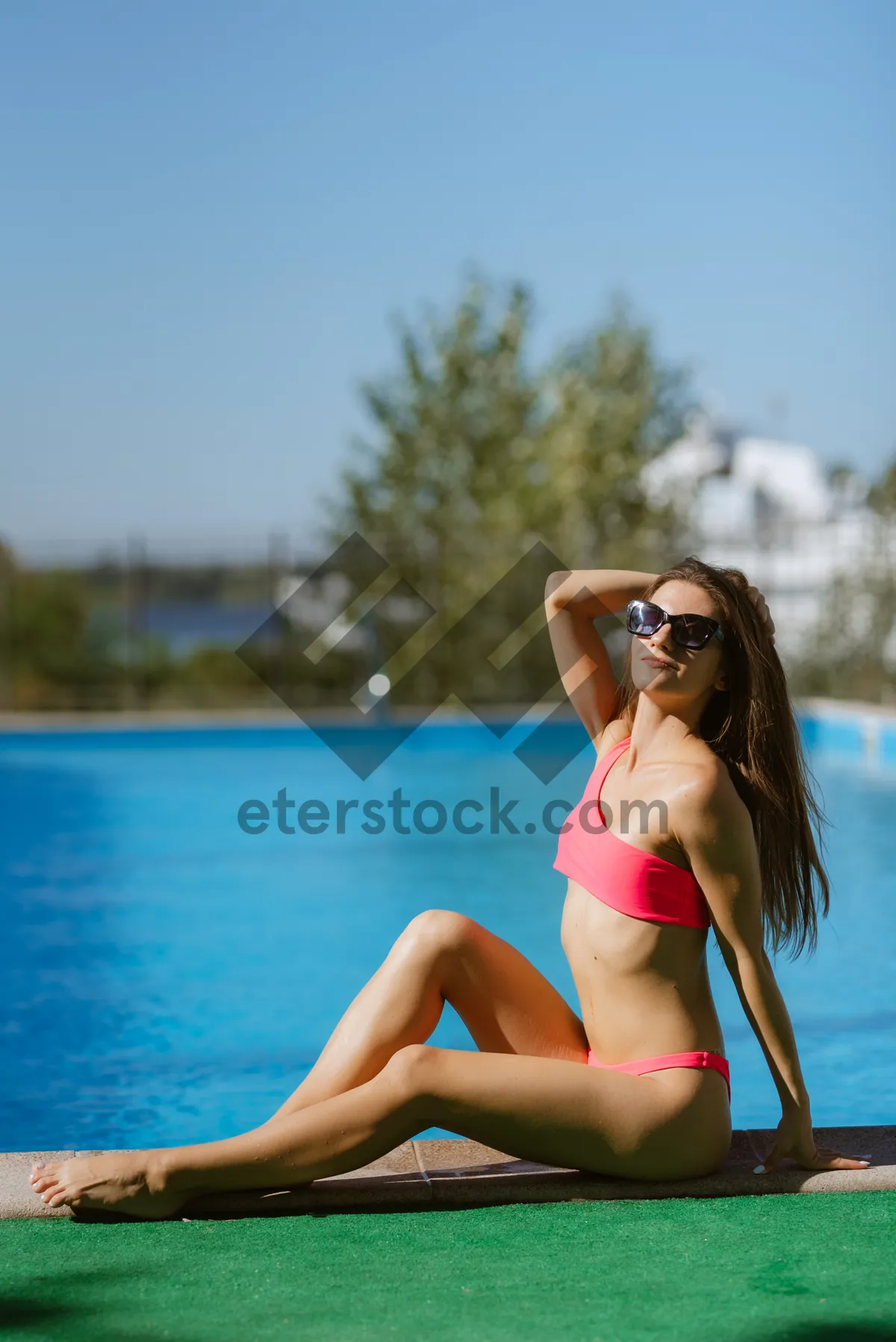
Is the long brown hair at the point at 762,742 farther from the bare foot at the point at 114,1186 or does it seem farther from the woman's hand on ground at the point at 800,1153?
the bare foot at the point at 114,1186

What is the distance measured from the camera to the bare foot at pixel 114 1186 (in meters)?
2.29

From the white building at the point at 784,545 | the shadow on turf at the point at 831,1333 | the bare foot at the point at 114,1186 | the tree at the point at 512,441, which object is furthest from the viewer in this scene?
the tree at the point at 512,441

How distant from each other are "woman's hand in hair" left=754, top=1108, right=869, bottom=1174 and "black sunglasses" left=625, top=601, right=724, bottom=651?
868 mm

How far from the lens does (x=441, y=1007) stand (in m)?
2.56

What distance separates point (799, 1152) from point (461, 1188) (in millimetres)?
626

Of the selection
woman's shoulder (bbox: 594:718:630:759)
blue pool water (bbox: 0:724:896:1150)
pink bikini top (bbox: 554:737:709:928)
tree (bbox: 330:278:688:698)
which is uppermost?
tree (bbox: 330:278:688:698)

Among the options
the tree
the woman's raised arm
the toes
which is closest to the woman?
the toes

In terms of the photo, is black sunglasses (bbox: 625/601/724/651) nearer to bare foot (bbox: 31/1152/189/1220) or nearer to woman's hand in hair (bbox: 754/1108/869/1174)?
woman's hand in hair (bbox: 754/1108/869/1174)

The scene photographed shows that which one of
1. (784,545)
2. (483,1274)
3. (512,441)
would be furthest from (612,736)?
(512,441)

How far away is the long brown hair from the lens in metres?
2.55

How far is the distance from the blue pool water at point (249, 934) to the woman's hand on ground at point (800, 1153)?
187cm

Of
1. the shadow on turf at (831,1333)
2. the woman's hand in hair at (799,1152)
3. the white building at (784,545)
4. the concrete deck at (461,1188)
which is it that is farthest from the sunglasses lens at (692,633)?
the white building at (784,545)

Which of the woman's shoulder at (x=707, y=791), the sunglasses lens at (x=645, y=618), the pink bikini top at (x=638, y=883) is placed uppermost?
the sunglasses lens at (x=645, y=618)

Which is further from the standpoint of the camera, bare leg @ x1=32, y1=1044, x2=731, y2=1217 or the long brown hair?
the long brown hair
